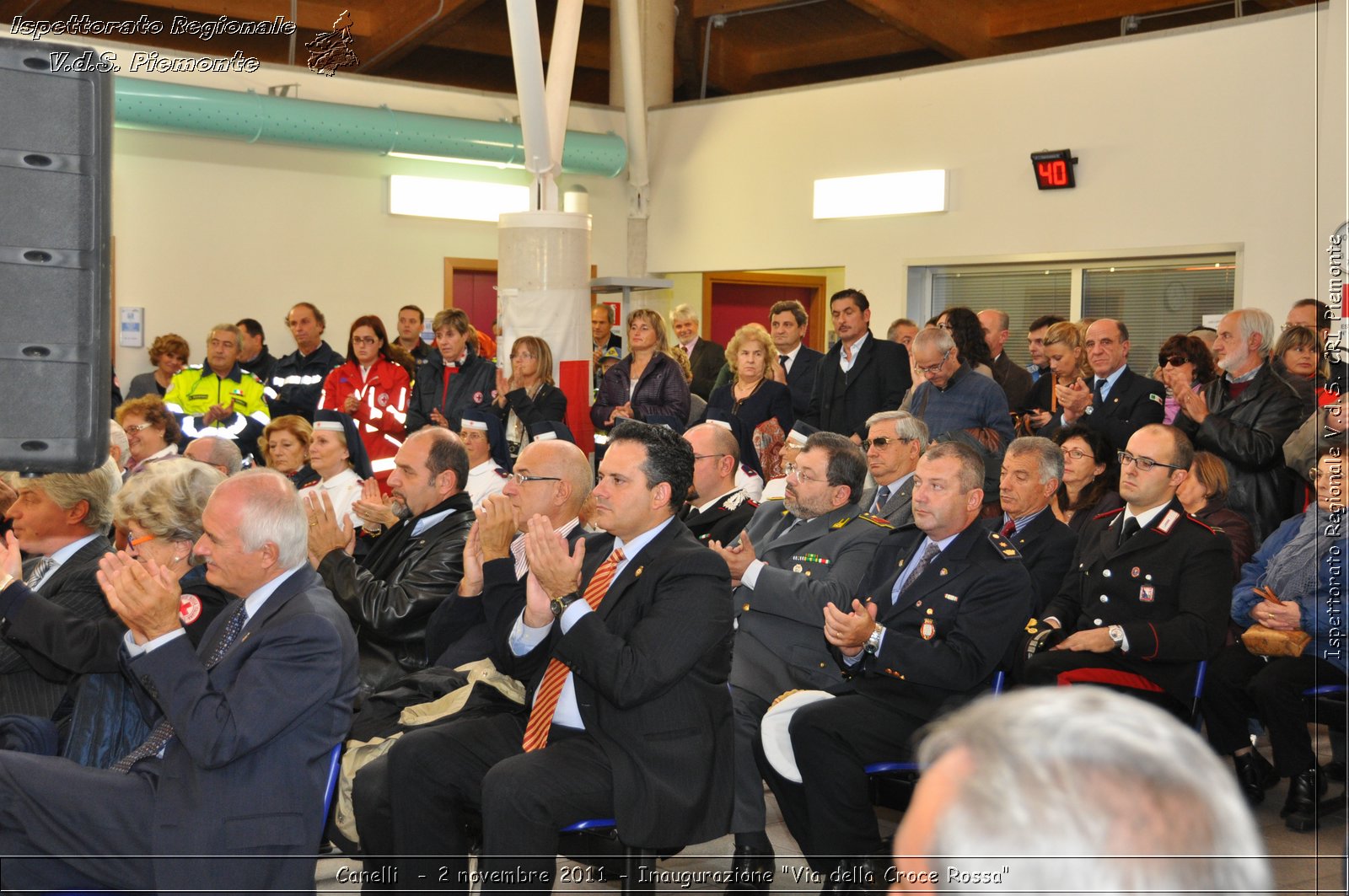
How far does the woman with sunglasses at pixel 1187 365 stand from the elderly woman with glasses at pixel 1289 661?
4.38 ft

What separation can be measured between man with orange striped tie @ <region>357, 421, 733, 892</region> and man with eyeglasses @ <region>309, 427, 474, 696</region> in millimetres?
595

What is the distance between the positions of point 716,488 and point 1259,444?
220 centimetres

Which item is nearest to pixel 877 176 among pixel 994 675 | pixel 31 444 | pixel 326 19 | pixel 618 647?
pixel 326 19

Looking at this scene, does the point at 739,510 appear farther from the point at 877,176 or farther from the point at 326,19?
the point at 326,19

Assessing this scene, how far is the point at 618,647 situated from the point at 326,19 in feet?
30.4

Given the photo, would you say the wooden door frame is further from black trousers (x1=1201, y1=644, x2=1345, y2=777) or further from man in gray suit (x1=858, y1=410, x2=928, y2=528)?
black trousers (x1=1201, y1=644, x2=1345, y2=777)

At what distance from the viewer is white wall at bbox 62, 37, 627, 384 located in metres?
9.40

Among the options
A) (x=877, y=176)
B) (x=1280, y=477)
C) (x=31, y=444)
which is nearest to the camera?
(x=31, y=444)

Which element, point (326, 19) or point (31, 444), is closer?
point (31, 444)

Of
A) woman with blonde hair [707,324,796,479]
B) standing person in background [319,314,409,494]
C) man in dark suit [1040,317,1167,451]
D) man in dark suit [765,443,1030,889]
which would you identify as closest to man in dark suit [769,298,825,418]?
woman with blonde hair [707,324,796,479]

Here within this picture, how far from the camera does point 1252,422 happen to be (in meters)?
5.17

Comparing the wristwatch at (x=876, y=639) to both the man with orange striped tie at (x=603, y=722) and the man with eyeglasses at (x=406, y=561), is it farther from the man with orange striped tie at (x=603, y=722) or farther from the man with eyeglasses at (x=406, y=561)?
the man with eyeglasses at (x=406, y=561)

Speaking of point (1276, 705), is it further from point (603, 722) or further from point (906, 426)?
point (603, 722)

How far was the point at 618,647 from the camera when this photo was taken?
9.60 feet
